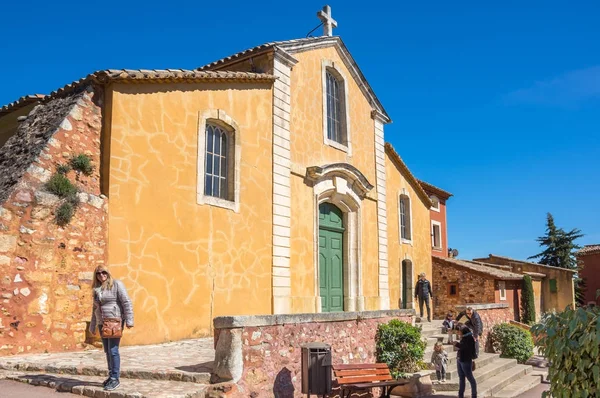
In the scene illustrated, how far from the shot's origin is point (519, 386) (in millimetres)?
13125

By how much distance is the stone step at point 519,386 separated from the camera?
12055 millimetres

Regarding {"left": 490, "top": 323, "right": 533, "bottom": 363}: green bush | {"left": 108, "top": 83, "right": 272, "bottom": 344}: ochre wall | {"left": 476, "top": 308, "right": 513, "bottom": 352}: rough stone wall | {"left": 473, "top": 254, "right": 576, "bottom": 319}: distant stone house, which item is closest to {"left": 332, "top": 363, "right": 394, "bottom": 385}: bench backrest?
{"left": 108, "top": 83, "right": 272, "bottom": 344}: ochre wall

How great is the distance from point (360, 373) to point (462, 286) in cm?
1683

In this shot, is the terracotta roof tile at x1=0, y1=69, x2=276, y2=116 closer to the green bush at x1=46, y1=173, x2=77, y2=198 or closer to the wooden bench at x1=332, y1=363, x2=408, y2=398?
the green bush at x1=46, y1=173, x2=77, y2=198

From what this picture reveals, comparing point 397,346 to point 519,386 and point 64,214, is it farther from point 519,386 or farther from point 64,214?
point 64,214

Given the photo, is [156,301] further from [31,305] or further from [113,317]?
[113,317]

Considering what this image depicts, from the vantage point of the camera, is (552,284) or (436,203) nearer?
(436,203)

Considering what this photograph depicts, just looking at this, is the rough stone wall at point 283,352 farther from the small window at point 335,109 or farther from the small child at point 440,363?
the small window at point 335,109

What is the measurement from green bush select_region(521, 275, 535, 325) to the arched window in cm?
2016

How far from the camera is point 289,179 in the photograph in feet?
45.6

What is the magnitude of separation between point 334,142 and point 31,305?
9.67 m

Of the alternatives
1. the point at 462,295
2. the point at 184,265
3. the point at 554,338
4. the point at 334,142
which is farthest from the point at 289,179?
the point at 462,295

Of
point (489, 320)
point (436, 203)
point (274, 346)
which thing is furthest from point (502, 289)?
point (274, 346)

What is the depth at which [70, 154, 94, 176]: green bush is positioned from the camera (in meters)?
9.53
